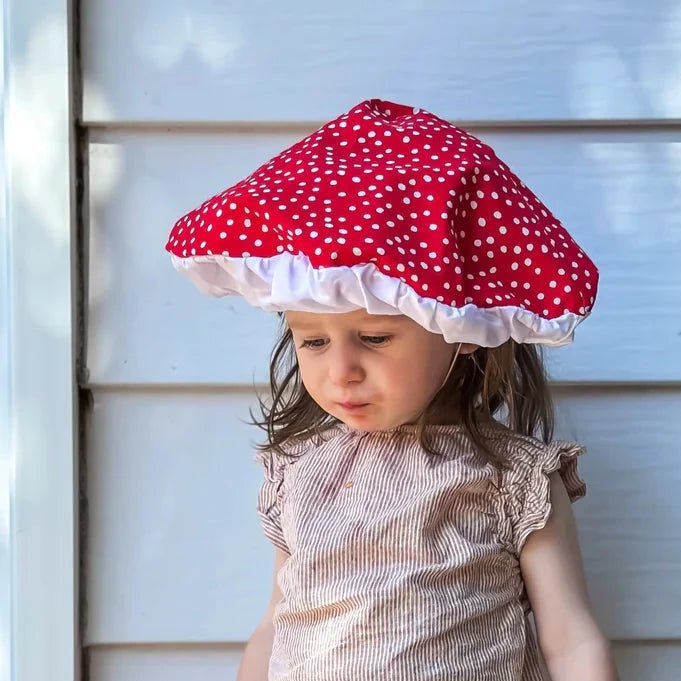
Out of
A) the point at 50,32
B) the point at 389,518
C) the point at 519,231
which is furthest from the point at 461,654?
the point at 50,32

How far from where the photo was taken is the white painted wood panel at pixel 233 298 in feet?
4.01

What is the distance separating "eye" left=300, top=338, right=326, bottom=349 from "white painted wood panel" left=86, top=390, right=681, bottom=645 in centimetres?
30

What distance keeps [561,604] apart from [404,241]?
414 mm

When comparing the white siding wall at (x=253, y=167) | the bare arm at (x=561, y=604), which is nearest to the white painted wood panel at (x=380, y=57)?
the white siding wall at (x=253, y=167)

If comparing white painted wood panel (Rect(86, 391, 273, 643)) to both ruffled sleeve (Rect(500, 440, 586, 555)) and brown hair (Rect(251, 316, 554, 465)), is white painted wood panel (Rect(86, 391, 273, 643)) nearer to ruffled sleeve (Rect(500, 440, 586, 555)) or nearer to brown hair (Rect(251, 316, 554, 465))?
brown hair (Rect(251, 316, 554, 465))

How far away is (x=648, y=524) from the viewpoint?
1.23m

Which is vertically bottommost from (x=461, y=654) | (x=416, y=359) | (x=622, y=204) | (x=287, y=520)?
(x=461, y=654)

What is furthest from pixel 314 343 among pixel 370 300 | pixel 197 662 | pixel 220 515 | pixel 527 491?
pixel 197 662

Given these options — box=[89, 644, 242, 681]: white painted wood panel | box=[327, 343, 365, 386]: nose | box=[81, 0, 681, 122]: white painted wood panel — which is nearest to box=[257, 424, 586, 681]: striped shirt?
box=[327, 343, 365, 386]: nose

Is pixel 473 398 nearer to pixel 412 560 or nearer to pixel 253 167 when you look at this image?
pixel 412 560

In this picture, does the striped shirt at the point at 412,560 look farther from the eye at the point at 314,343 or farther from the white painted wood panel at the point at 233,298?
the white painted wood panel at the point at 233,298

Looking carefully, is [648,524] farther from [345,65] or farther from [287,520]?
[345,65]

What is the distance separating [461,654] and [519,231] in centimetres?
40

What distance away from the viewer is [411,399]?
3.13ft
